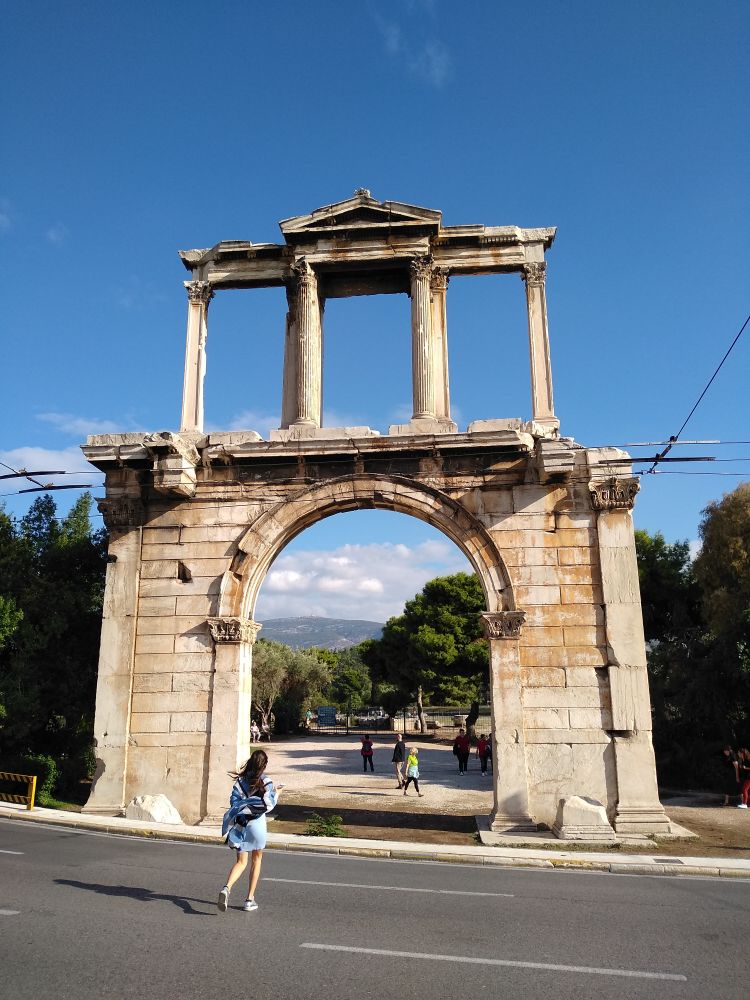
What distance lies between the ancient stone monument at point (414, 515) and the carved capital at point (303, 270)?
0.04 m

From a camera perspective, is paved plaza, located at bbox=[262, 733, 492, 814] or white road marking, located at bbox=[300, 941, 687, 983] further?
paved plaza, located at bbox=[262, 733, 492, 814]

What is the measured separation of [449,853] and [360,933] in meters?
4.32

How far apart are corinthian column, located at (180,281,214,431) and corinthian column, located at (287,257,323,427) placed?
73.0 inches

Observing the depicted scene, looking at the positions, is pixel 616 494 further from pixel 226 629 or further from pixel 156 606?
pixel 156 606

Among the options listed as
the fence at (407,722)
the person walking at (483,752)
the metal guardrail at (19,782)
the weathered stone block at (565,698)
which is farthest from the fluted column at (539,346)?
the fence at (407,722)

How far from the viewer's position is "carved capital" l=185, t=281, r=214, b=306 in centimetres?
1459

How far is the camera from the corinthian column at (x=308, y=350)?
13.6 meters

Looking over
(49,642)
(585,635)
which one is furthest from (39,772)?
(585,635)

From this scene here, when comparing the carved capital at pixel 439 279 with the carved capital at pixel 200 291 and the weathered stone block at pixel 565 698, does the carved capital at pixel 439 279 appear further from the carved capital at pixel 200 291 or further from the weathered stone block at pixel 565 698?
the weathered stone block at pixel 565 698

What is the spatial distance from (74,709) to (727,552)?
20076 millimetres

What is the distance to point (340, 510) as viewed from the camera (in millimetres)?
13180

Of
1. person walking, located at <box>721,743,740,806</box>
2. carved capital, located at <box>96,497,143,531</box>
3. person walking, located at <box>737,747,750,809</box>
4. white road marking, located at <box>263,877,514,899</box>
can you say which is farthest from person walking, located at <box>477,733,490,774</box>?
white road marking, located at <box>263,877,514,899</box>

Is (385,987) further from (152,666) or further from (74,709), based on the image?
(74,709)

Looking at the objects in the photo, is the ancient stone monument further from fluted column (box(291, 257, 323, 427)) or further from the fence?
the fence
